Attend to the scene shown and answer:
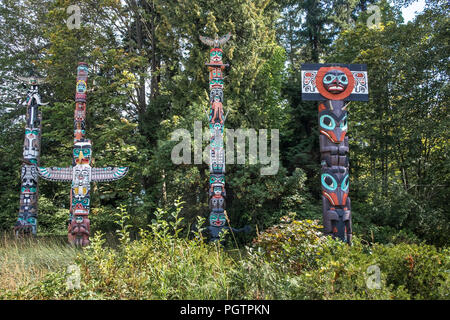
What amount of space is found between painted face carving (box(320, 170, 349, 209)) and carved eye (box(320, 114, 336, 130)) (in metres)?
1.04

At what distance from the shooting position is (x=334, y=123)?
26.1ft

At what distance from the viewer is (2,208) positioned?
46.9 feet

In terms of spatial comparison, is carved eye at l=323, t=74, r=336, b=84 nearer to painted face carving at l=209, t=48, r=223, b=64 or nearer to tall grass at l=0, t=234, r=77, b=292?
painted face carving at l=209, t=48, r=223, b=64

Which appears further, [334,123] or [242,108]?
[242,108]

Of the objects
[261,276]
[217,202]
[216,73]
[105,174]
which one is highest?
[216,73]

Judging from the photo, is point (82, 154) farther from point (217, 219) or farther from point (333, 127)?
point (333, 127)

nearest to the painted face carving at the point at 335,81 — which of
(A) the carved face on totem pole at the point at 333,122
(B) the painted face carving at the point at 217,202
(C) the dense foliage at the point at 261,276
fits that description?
(A) the carved face on totem pole at the point at 333,122

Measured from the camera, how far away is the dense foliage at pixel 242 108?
34.6ft

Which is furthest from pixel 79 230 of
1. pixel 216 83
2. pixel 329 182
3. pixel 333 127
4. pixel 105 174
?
pixel 333 127

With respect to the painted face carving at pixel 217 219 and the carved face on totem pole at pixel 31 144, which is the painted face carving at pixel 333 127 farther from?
the carved face on totem pole at pixel 31 144

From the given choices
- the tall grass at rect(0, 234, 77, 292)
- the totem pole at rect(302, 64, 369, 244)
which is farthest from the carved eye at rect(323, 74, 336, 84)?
the tall grass at rect(0, 234, 77, 292)

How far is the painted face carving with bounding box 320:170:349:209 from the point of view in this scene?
7559mm

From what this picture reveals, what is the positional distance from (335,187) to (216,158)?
3330 millimetres

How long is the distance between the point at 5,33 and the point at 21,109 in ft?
13.2
